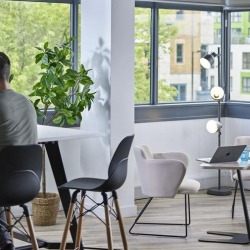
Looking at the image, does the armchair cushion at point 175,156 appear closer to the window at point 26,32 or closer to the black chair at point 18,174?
the window at point 26,32

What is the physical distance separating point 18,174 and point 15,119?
13.6 inches

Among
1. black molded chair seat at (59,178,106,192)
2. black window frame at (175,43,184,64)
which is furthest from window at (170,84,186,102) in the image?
black molded chair seat at (59,178,106,192)

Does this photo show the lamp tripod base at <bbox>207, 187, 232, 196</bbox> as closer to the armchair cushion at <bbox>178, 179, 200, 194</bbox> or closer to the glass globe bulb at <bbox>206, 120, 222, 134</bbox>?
the glass globe bulb at <bbox>206, 120, 222, 134</bbox>

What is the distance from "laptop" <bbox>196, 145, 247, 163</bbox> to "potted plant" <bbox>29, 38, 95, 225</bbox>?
1.36 meters

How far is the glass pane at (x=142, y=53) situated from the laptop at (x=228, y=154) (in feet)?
6.66

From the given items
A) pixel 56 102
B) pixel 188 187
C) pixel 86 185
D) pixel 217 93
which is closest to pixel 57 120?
pixel 56 102

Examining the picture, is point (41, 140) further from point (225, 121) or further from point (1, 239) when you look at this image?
point (225, 121)

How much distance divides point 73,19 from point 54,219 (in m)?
2.11

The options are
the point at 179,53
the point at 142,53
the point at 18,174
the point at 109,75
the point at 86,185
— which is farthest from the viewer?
the point at 179,53

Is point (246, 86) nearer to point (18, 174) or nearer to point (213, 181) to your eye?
point (213, 181)

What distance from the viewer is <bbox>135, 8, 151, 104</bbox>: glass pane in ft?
26.3

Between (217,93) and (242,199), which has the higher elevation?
(217,93)

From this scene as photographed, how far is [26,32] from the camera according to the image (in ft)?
23.5

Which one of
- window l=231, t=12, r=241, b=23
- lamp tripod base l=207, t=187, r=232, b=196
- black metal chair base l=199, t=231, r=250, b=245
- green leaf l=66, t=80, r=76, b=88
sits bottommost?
black metal chair base l=199, t=231, r=250, b=245
